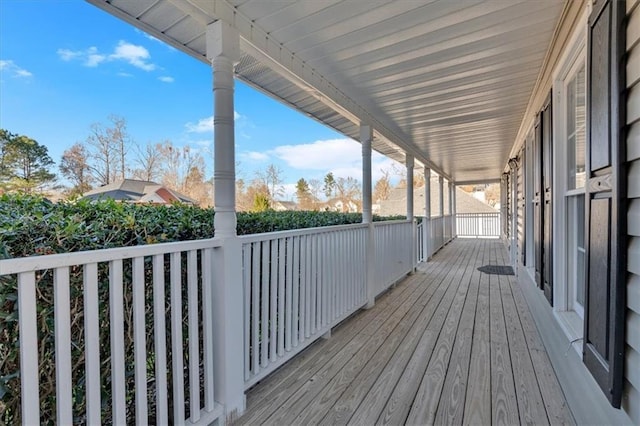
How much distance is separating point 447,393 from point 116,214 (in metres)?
2.22

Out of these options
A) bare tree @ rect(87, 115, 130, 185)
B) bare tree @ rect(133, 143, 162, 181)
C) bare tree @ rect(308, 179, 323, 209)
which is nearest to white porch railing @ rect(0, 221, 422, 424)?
bare tree @ rect(87, 115, 130, 185)

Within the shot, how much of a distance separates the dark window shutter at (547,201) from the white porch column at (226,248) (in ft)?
7.68

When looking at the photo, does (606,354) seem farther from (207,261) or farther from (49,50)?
(49,50)

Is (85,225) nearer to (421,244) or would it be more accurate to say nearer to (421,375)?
(421,375)

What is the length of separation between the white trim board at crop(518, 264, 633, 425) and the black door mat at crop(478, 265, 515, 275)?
10.2 ft

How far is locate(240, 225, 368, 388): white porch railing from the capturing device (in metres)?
2.05

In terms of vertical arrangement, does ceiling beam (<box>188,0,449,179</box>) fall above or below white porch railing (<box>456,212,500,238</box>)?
above

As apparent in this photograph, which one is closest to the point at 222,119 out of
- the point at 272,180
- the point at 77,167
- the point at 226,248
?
the point at 226,248

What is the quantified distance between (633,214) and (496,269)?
559 cm

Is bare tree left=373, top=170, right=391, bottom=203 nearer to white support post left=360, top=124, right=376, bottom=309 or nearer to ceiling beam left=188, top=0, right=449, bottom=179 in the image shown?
white support post left=360, top=124, right=376, bottom=309

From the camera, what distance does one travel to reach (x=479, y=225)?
13.7m

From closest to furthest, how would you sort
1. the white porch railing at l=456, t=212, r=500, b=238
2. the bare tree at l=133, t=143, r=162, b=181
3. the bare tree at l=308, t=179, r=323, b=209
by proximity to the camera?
the bare tree at l=133, t=143, r=162, b=181, the white porch railing at l=456, t=212, r=500, b=238, the bare tree at l=308, t=179, r=323, b=209

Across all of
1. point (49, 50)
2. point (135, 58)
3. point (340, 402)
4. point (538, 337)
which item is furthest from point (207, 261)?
point (135, 58)

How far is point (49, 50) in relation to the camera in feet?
33.9
